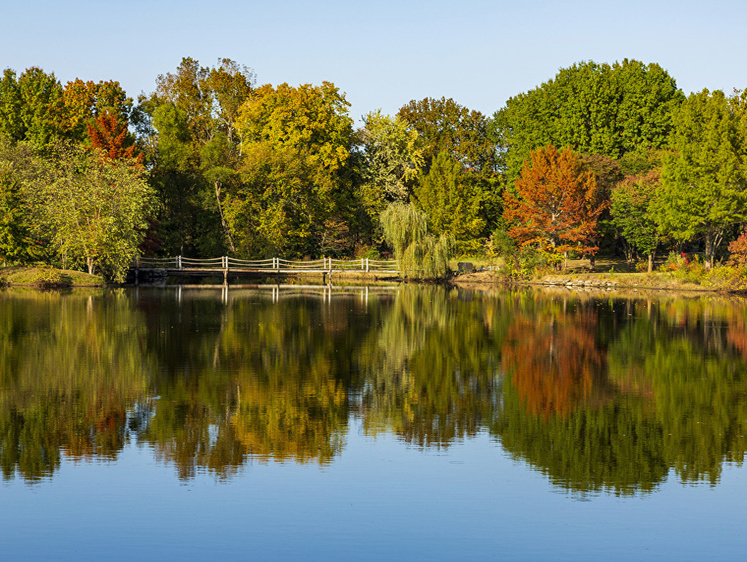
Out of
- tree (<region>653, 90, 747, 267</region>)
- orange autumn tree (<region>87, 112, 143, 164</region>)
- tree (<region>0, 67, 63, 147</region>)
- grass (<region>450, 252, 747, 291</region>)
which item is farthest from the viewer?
tree (<region>0, 67, 63, 147</region>)

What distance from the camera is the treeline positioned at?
168 ft

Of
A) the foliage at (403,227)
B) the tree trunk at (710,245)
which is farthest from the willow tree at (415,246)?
the tree trunk at (710,245)

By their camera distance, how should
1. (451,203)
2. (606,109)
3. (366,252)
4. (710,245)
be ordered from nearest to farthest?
1. (710,245)
2. (606,109)
3. (451,203)
4. (366,252)

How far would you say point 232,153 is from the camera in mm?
74062

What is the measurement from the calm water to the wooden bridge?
3491 centimetres

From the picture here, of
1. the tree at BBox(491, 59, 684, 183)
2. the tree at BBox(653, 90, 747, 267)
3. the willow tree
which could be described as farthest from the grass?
the tree at BBox(491, 59, 684, 183)

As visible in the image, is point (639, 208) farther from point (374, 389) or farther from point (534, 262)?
point (374, 389)

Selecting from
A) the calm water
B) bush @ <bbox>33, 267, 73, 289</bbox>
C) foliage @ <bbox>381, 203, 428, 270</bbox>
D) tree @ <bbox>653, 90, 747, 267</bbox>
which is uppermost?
tree @ <bbox>653, 90, 747, 267</bbox>

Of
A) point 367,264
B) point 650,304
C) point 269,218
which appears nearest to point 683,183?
point 650,304

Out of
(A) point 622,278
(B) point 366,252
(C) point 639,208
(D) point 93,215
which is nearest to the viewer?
(D) point 93,215

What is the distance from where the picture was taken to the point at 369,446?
41.1 feet

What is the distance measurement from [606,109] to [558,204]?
38.9 feet

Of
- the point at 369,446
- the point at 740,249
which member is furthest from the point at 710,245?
the point at 369,446

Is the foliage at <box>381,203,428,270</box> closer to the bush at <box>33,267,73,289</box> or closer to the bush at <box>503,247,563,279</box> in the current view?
the bush at <box>503,247,563,279</box>
